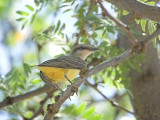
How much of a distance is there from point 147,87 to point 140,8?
2376 millimetres

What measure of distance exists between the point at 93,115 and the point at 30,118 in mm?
786

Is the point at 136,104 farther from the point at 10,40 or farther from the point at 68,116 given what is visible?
the point at 10,40

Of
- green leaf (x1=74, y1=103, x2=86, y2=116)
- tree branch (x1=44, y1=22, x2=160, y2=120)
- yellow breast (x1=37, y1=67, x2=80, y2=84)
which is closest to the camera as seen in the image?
tree branch (x1=44, y1=22, x2=160, y2=120)

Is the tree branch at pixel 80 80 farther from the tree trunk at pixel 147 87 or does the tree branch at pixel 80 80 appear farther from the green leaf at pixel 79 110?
the tree trunk at pixel 147 87

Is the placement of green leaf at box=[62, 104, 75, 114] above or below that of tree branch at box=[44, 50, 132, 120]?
below

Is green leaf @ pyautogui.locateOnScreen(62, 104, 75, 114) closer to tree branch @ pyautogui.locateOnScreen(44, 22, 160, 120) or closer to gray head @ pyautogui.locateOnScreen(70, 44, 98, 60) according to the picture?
gray head @ pyautogui.locateOnScreen(70, 44, 98, 60)

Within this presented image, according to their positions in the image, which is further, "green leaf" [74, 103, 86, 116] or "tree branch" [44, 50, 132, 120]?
"green leaf" [74, 103, 86, 116]

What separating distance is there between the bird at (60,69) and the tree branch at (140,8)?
84cm

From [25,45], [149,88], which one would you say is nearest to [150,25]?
[149,88]

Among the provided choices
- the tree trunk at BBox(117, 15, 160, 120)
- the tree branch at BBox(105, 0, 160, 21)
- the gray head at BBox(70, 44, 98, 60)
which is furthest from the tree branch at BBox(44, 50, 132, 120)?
the tree trunk at BBox(117, 15, 160, 120)

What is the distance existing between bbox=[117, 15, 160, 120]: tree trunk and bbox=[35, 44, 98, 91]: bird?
1.30 m

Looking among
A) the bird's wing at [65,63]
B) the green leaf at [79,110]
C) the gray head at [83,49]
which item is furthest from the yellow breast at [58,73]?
the green leaf at [79,110]

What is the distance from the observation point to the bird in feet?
11.7

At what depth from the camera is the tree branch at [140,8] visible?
2.70m
